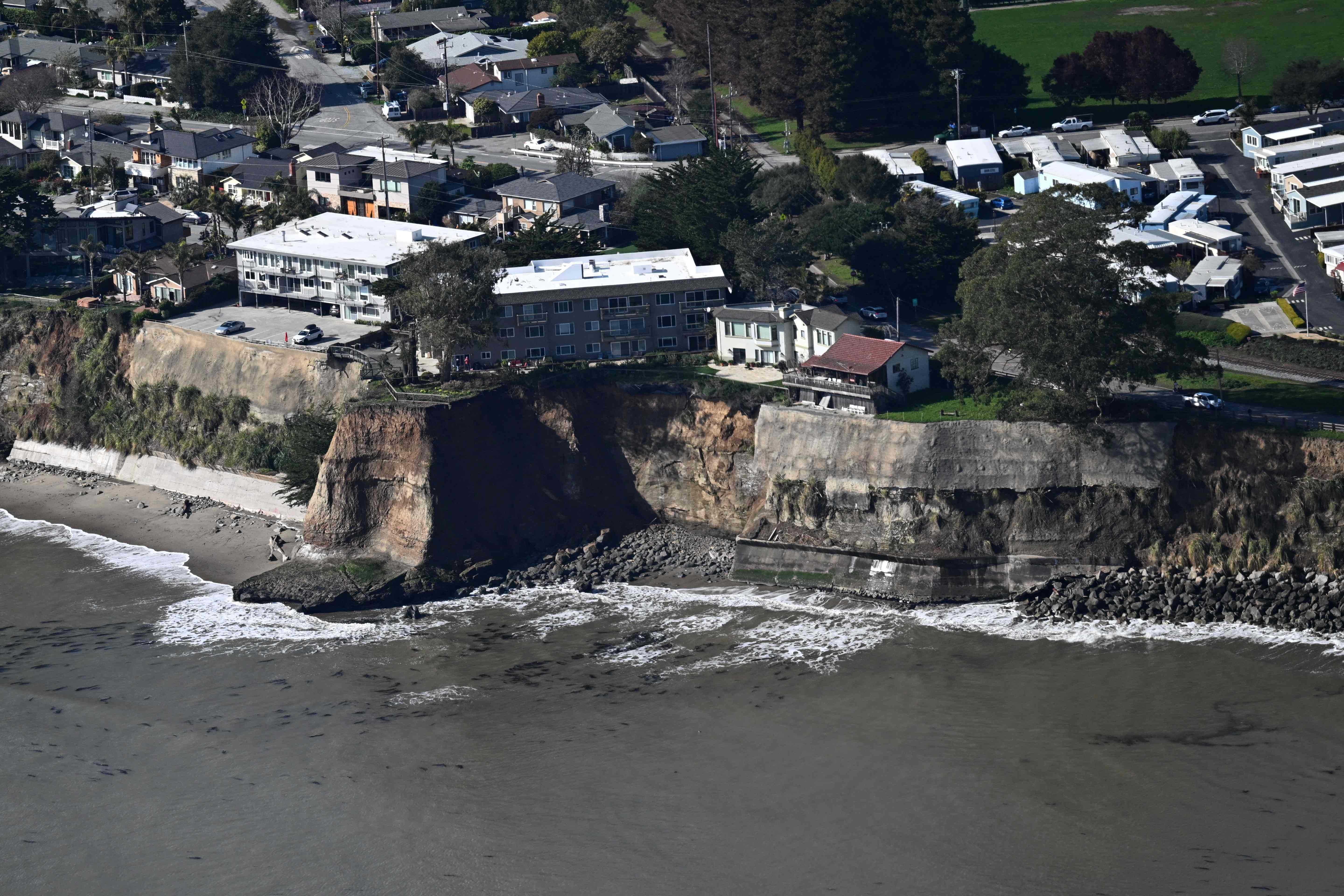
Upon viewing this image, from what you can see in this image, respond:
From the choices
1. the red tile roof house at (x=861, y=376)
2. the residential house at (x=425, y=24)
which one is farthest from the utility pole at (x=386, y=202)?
the residential house at (x=425, y=24)

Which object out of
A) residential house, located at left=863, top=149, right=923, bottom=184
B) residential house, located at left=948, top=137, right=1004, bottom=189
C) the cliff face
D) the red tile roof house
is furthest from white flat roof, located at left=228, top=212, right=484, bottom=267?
residential house, located at left=948, top=137, right=1004, bottom=189

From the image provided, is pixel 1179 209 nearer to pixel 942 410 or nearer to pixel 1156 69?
pixel 1156 69

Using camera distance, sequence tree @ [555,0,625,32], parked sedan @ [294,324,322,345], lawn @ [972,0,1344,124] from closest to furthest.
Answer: parked sedan @ [294,324,322,345] < lawn @ [972,0,1344,124] < tree @ [555,0,625,32]

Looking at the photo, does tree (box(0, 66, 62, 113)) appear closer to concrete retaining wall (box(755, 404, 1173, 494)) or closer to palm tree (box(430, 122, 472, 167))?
palm tree (box(430, 122, 472, 167))

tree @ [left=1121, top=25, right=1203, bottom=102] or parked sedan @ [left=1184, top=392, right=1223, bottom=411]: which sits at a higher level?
tree @ [left=1121, top=25, right=1203, bottom=102]

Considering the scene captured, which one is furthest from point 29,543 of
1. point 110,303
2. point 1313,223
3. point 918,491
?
point 1313,223

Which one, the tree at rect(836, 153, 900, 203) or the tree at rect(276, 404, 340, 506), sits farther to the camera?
the tree at rect(836, 153, 900, 203)
